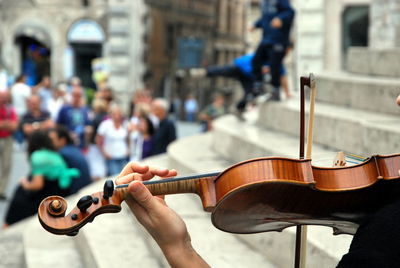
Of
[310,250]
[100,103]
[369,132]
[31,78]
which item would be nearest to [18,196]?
[369,132]

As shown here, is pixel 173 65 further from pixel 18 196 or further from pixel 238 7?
pixel 18 196

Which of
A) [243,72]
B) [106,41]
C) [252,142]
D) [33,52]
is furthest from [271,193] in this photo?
[33,52]

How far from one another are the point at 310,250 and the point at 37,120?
949cm

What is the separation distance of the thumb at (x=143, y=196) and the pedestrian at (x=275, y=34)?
5.87 m

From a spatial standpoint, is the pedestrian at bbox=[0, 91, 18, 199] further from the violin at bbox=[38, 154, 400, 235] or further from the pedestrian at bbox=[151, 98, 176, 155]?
the violin at bbox=[38, 154, 400, 235]

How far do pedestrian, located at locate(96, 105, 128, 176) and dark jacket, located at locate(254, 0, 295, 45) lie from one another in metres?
2.80

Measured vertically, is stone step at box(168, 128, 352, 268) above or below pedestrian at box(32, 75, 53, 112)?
above

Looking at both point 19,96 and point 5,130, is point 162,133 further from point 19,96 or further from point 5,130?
point 19,96

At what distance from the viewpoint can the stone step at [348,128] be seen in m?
4.60

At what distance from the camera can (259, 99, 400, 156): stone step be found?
4602mm

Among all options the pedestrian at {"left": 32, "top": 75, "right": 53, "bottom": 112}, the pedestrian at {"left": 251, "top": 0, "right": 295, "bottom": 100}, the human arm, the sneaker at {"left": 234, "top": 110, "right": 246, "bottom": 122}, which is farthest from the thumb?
the pedestrian at {"left": 32, "top": 75, "right": 53, "bottom": 112}

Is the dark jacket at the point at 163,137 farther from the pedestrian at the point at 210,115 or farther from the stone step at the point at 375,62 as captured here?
the pedestrian at the point at 210,115

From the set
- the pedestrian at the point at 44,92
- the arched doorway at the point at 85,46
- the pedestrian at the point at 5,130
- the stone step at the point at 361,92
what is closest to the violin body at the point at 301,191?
the stone step at the point at 361,92

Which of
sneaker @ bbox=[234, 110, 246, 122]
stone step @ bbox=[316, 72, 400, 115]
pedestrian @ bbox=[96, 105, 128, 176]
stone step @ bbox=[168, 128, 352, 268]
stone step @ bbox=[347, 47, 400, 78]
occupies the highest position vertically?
stone step @ bbox=[347, 47, 400, 78]
